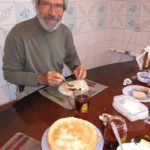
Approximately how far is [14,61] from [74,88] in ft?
1.80

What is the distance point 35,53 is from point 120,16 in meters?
1.73

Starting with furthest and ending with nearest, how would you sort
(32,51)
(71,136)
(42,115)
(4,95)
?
1. (4,95)
2. (32,51)
3. (42,115)
4. (71,136)

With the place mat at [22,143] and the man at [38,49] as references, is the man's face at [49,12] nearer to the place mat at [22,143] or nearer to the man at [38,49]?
the man at [38,49]

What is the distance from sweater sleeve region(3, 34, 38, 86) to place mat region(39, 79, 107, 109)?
0.72 ft

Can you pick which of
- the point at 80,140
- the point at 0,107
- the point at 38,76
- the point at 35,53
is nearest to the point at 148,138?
the point at 80,140

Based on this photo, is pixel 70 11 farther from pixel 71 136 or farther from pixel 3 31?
pixel 71 136

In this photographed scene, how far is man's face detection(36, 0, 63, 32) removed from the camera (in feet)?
4.20

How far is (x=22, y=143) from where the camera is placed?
70cm

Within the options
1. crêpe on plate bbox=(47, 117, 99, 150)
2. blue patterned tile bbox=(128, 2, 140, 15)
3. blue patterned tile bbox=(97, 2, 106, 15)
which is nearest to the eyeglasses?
crêpe on plate bbox=(47, 117, 99, 150)

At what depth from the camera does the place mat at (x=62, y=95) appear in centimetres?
97

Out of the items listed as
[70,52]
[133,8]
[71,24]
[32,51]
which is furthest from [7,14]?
[133,8]

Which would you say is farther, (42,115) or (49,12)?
(49,12)

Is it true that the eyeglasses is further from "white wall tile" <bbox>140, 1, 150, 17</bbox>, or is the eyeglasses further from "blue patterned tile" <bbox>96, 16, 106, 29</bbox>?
"white wall tile" <bbox>140, 1, 150, 17</bbox>

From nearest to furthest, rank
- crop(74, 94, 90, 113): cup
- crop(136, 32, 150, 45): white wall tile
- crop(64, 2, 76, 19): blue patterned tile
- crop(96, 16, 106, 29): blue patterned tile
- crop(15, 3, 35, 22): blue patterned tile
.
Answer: crop(74, 94, 90, 113): cup
crop(15, 3, 35, 22): blue patterned tile
crop(64, 2, 76, 19): blue patterned tile
crop(136, 32, 150, 45): white wall tile
crop(96, 16, 106, 29): blue patterned tile
